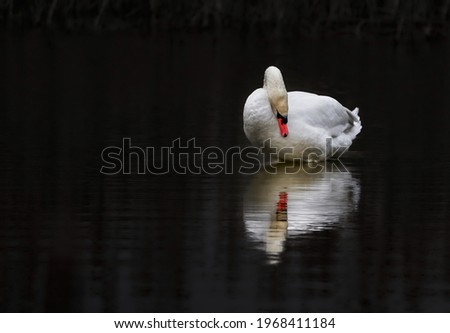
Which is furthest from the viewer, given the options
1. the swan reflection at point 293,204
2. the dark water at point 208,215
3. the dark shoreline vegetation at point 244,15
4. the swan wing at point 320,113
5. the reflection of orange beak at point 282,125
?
the dark shoreline vegetation at point 244,15

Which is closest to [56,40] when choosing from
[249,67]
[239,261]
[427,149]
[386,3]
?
[249,67]

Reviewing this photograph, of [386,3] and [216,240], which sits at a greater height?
[386,3]

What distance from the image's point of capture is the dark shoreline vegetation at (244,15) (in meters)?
32.8

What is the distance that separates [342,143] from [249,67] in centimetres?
1175

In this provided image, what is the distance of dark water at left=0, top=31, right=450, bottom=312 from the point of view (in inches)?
294

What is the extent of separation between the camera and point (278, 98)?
1207 centimetres

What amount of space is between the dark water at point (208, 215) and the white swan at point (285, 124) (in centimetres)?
37

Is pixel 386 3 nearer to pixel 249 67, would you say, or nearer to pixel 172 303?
pixel 249 67

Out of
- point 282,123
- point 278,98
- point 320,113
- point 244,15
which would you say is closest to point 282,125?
point 282,123

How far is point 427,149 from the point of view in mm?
13195

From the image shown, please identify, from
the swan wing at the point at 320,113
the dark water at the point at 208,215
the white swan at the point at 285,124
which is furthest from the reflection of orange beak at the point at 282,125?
the dark water at the point at 208,215

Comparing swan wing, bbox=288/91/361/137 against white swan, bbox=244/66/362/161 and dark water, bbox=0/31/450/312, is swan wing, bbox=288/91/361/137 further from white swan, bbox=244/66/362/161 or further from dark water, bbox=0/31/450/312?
dark water, bbox=0/31/450/312

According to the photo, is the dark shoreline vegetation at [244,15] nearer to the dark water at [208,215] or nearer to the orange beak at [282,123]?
the dark water at [208,215]

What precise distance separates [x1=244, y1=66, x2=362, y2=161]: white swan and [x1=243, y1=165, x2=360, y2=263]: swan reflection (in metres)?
0.24
